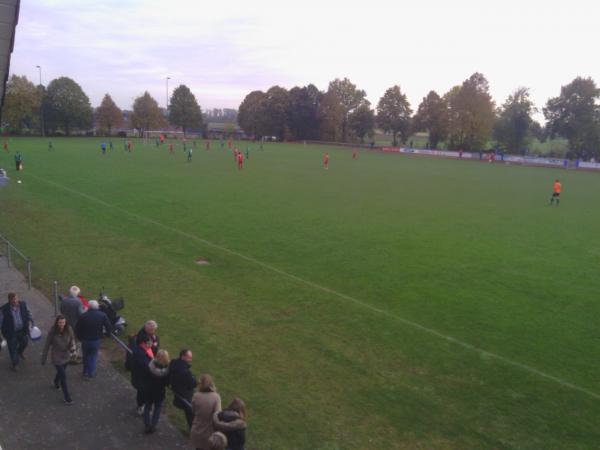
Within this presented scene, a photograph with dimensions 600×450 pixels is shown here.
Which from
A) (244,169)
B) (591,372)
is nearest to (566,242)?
(591,372)

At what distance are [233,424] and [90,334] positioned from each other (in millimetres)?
3474

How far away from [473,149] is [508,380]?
82929 millimetres

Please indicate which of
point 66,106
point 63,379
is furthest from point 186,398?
point 66,106

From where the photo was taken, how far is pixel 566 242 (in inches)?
725

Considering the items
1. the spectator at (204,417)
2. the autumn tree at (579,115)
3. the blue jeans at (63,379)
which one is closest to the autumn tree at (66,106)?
the autumn tree at (579,115)

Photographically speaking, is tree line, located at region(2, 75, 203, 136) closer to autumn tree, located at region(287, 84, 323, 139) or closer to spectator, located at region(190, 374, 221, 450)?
autumn tree, located at region(287, 84, 323, 139)

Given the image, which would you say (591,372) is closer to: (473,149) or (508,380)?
(508,380)

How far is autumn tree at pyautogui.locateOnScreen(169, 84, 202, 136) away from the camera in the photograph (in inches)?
4483

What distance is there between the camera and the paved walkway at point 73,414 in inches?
243

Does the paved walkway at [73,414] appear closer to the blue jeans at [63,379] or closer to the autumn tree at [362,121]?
the blue jeans at [63,379]

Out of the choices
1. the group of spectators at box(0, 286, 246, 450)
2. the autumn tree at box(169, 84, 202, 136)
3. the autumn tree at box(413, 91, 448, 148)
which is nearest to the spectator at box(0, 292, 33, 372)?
the group of spectators at box(0, 286, 246, 450)

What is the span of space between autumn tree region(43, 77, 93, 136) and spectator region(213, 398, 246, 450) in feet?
334

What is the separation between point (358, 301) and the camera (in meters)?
11.6

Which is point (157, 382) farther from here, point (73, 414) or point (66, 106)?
point (66, 106)
